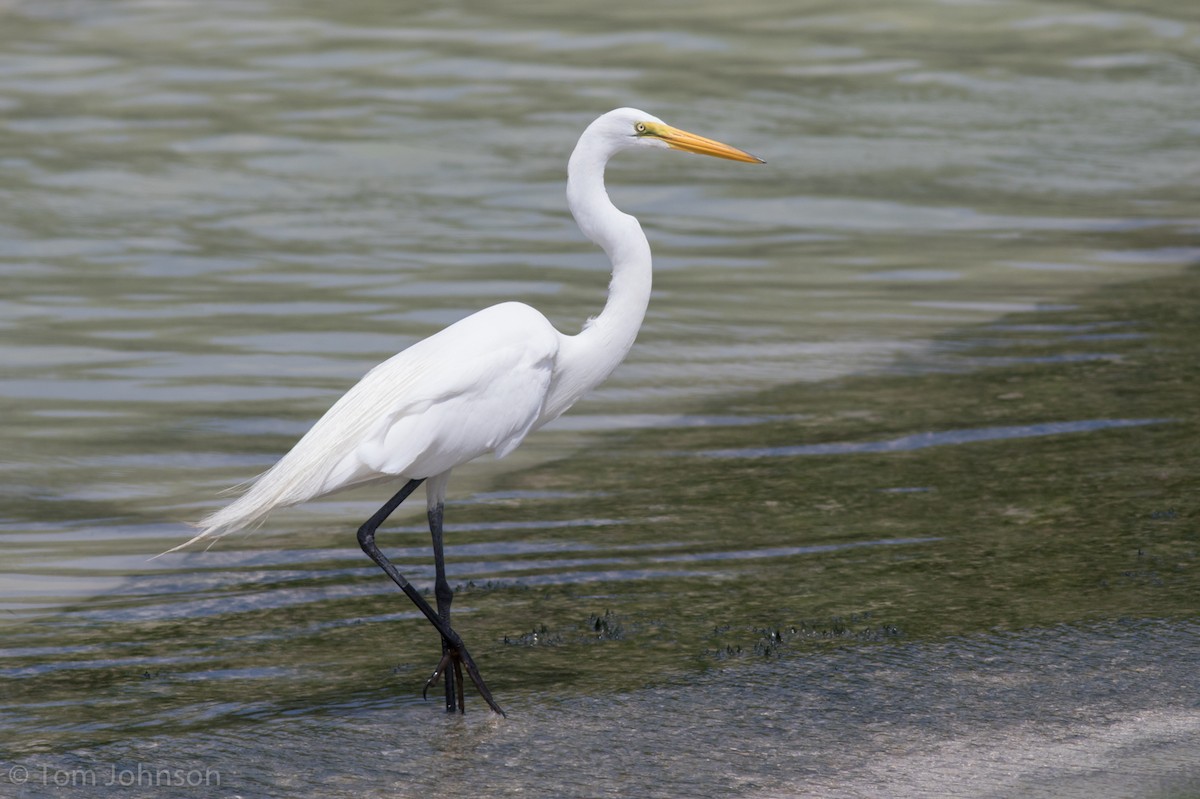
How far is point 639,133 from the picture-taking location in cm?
485

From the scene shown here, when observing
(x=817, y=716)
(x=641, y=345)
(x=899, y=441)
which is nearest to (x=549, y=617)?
(x=817, y=716)

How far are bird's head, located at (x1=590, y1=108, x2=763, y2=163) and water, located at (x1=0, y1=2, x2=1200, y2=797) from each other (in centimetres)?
136

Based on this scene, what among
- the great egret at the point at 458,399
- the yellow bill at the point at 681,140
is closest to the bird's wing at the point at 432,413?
the great egret at the point at 458,399

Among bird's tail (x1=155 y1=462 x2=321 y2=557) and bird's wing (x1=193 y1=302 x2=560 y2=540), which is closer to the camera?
Result: bird's wing (x1=193 y1=302 x2=560 y2=540)

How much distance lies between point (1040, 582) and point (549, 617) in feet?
4.81

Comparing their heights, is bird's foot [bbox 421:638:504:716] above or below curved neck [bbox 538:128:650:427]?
below

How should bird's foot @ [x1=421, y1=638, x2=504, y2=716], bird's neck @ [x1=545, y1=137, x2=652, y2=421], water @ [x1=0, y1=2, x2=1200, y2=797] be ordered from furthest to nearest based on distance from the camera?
1. bird's neck @ [x1=545, y1=137, x2=652, y2=421]
2. bird's foot @ [x1=421, y1=638, x2=504, y2=716]
3. water @ [x1=0, y1=2, x2=1200, y2=797]

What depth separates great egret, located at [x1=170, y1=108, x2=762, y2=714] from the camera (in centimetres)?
446

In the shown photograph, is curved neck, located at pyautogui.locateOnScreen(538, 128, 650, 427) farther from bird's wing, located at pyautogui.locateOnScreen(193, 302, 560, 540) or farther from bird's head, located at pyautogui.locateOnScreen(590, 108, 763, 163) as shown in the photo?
bird's wing, located at pyautogui.locateOnScreen(193, 302, 560, 540)

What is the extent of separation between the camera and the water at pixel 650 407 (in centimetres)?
414

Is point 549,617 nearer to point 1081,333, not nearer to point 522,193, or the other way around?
point 1081,333

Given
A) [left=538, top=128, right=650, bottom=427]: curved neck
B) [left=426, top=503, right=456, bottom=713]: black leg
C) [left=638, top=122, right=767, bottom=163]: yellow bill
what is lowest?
[left=426, top=503, right=456, bottom=713]: black leg

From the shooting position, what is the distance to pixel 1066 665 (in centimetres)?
433

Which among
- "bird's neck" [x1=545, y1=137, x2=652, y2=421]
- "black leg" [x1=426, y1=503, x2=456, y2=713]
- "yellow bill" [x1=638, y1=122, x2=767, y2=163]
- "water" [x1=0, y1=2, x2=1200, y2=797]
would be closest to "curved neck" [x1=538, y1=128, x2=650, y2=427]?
"bird's neck" [x1=545, y1=137, x2=652, y2=421]
